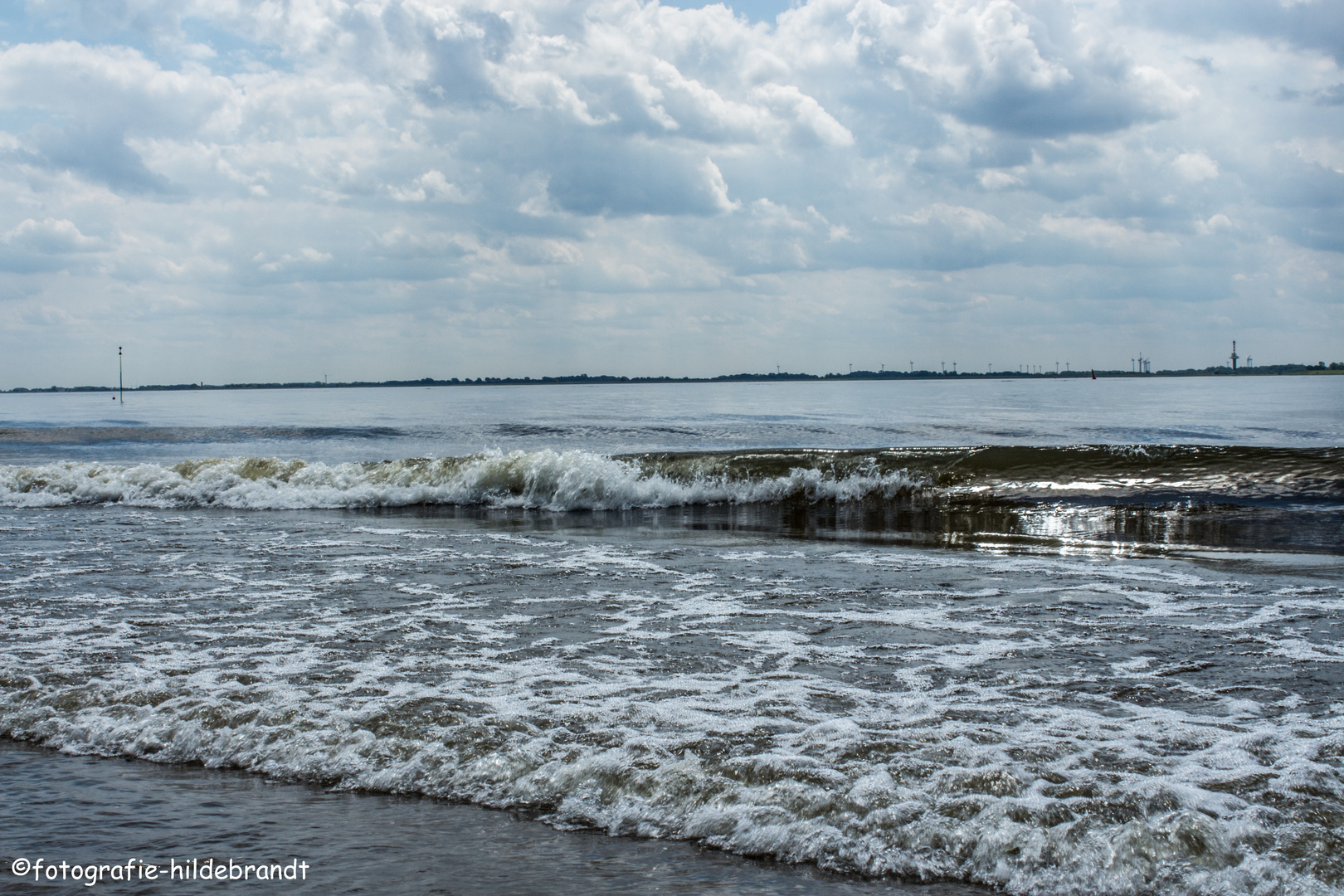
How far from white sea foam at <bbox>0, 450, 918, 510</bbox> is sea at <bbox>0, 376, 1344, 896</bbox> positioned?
4.27 metres

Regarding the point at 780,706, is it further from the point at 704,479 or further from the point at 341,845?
the point at 704,479

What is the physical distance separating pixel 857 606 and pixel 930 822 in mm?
3721

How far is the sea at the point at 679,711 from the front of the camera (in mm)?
3219

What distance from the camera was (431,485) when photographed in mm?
17875

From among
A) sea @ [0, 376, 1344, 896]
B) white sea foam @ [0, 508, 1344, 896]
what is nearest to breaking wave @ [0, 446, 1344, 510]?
sea @ [0, 376, 1344, 896]

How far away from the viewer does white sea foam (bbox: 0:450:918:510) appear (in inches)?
647

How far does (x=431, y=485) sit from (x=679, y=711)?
14153 mm

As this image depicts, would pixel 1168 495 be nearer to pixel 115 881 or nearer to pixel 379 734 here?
pixel 379 734

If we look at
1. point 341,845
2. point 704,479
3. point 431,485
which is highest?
point 704,479

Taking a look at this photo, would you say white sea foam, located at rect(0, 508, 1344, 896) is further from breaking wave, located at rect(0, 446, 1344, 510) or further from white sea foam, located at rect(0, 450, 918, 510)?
white sea foam, located at rect(0, 450, 918, 510)

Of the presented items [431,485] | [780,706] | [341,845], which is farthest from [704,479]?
[341,845]

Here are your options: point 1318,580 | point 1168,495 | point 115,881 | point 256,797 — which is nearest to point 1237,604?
point 1318,580

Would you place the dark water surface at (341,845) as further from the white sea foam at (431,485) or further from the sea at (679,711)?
the white sea foam at (431,485)

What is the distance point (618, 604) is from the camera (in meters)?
7.24
